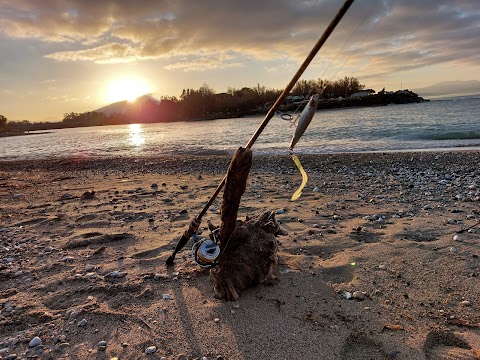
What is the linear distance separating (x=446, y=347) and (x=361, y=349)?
2.30 feet

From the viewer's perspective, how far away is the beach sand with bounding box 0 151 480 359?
3.02 m

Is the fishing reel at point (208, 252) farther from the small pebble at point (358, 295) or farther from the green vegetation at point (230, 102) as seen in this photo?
the green vegetation at point (230, 102)

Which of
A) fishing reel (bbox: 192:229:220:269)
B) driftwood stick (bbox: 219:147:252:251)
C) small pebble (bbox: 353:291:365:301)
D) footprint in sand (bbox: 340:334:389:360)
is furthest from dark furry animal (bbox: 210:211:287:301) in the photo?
footprint in sand (bbox: 340:334:389:360)

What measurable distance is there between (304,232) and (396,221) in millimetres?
1599

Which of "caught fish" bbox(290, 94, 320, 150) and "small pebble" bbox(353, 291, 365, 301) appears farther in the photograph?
"small pebble" bbox(353, 291, 365, 301)

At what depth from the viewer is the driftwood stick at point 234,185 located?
3.02 meters

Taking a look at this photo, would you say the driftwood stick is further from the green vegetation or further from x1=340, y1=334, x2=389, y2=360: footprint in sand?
the green vegetation

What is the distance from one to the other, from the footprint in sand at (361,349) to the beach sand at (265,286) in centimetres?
1

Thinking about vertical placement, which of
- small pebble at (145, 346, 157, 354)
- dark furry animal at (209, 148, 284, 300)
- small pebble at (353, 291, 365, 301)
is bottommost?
small pebble at (353, 291, 365, 301)

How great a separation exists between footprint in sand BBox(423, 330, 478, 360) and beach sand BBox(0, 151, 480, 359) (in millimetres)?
12

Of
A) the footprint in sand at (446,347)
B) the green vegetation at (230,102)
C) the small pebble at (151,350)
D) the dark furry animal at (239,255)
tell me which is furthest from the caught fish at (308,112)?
the green vegetation at (230,102)

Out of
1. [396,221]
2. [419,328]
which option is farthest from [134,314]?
[396,221]

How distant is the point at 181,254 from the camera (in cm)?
481

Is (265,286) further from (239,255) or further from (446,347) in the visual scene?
(446,347)
